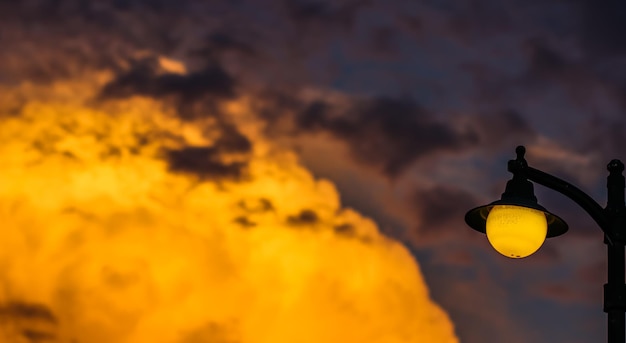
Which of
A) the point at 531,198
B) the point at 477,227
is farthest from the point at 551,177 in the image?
the point at 477,227

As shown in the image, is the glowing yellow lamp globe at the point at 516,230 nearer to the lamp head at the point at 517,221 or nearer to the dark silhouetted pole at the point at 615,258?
the lamp head at the point at 517,221

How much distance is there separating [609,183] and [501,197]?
1190 millimetres

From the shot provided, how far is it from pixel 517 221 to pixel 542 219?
0.36 metres

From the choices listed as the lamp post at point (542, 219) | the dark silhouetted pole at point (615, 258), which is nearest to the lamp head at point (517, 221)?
the lamp post at point (542, 219)

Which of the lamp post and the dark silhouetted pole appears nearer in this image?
the dark silhouetted pole

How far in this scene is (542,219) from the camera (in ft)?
41.4

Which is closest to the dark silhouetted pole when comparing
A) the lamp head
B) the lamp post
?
the lamp post

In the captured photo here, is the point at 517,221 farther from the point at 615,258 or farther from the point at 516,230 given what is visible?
the point at 615,258

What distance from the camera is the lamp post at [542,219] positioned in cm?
1208

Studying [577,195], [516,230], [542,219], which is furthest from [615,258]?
[516,230]

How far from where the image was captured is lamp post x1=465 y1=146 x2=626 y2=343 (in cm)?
1208

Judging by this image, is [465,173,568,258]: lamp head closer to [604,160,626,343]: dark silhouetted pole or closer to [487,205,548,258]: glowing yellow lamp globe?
[487,205,548,258]: glowing yellow lamp globe

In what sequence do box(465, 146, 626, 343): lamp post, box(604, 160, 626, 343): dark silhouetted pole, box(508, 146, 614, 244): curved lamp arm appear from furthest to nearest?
box(508, 146, 614, 244): curved lamp arm → box(465, 146, 626, 343): lamp post → box(604, 160, 626, 343): dark silhouetted pole

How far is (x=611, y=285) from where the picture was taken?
39.6 ft
